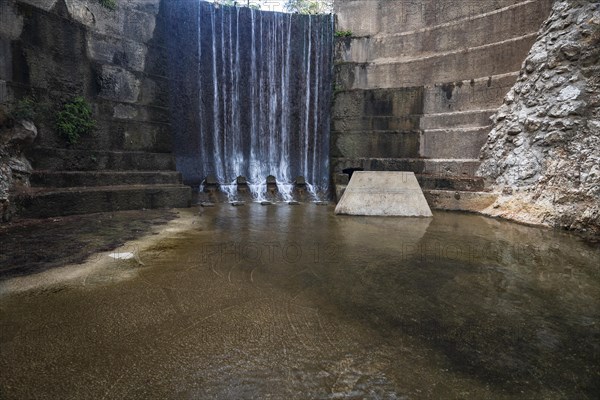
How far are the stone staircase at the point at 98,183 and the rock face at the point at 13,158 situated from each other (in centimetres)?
21

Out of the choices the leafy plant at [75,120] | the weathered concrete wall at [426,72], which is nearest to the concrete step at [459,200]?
the weathered concrete wall at [426,72]

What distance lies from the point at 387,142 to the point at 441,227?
5266 mm

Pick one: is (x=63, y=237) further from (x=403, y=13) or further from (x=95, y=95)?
(x=403, y=13)

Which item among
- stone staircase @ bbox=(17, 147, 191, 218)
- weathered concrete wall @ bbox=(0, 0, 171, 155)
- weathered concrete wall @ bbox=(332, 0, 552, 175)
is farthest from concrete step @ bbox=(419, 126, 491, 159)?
weathered concrete wall @ bbox=(0, 0, 171, 155)

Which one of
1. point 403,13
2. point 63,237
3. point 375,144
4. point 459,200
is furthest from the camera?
point 403,13

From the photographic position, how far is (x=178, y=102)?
10938 millimetres

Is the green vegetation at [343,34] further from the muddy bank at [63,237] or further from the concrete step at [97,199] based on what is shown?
the muddy bank at [63,237]

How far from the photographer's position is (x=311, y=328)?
2404mm

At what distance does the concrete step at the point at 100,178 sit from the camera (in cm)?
667

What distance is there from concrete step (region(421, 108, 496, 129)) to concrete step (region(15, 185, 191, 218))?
770cm

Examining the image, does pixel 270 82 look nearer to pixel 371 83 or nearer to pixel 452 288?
pixel 371 83

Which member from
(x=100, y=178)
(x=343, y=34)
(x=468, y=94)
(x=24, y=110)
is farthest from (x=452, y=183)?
(x=24, y=110)

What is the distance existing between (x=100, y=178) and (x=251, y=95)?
248 inches

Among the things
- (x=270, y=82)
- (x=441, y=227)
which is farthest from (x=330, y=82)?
(x=441, y=227)
